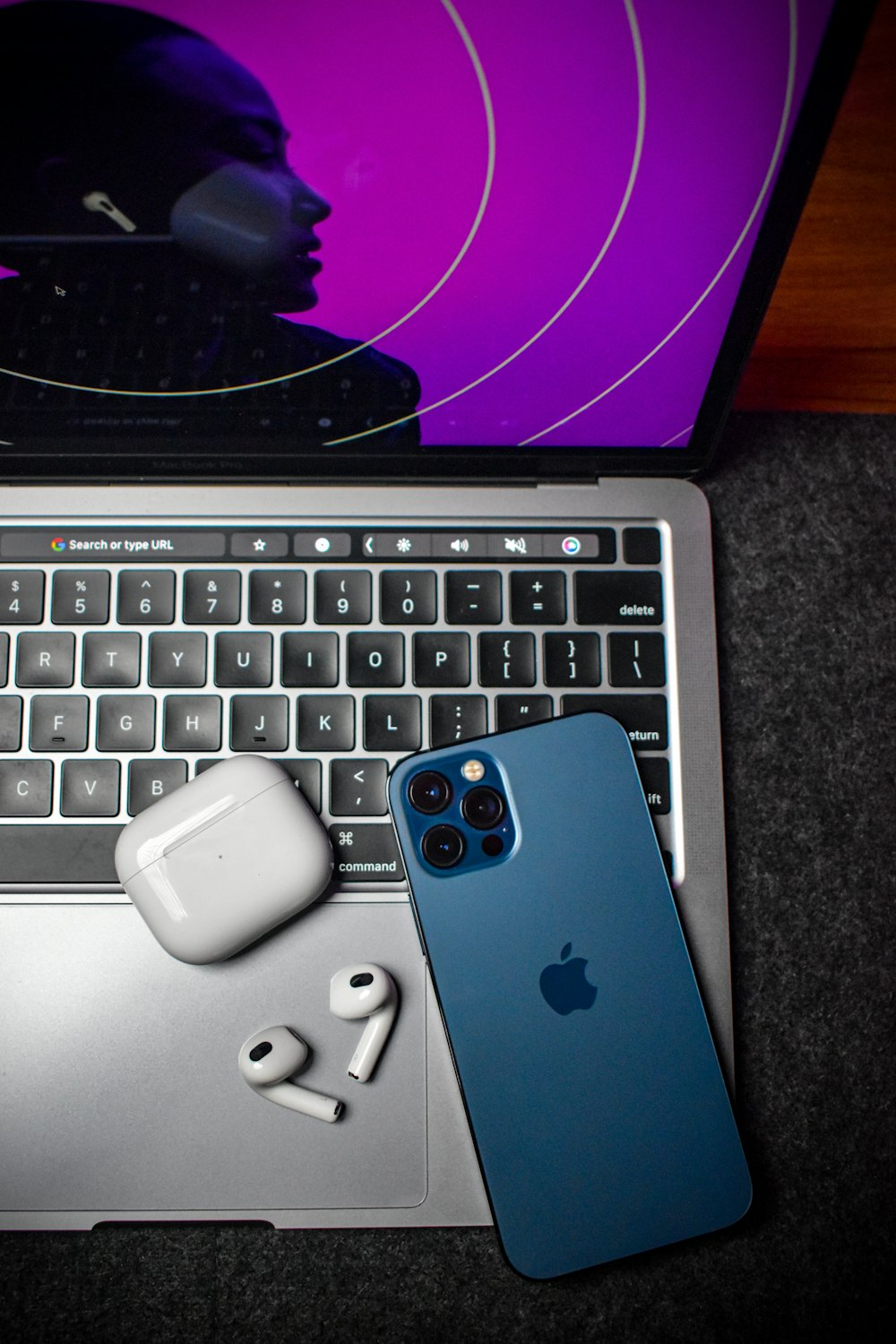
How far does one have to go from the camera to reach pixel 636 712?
436mm

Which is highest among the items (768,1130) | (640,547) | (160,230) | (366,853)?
(160,230)

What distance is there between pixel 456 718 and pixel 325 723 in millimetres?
65

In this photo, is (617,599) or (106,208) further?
(617,599)

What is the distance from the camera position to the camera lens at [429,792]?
0.42 m

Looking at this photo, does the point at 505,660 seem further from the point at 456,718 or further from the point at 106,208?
the point at 106,208

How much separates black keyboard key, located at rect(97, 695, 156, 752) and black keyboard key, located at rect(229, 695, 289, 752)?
4cm

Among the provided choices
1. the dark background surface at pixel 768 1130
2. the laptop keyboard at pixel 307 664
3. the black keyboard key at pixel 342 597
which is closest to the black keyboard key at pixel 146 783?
the laptop keyboard at pixel 307 664

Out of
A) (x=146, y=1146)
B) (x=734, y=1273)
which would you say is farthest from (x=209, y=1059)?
(x=734, y=1273)

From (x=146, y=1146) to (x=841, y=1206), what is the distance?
34 centimetres

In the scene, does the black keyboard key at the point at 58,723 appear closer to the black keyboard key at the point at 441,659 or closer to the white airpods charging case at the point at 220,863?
the white airpods charging case at the point at 220,863

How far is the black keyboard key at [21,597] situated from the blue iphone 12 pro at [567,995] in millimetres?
200

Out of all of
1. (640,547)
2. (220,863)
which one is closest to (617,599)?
(640,547)

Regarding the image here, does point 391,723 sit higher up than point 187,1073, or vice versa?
point 391,723

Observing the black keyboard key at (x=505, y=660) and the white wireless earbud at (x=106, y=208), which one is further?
the black keyboard key at (x=505, y=660)
